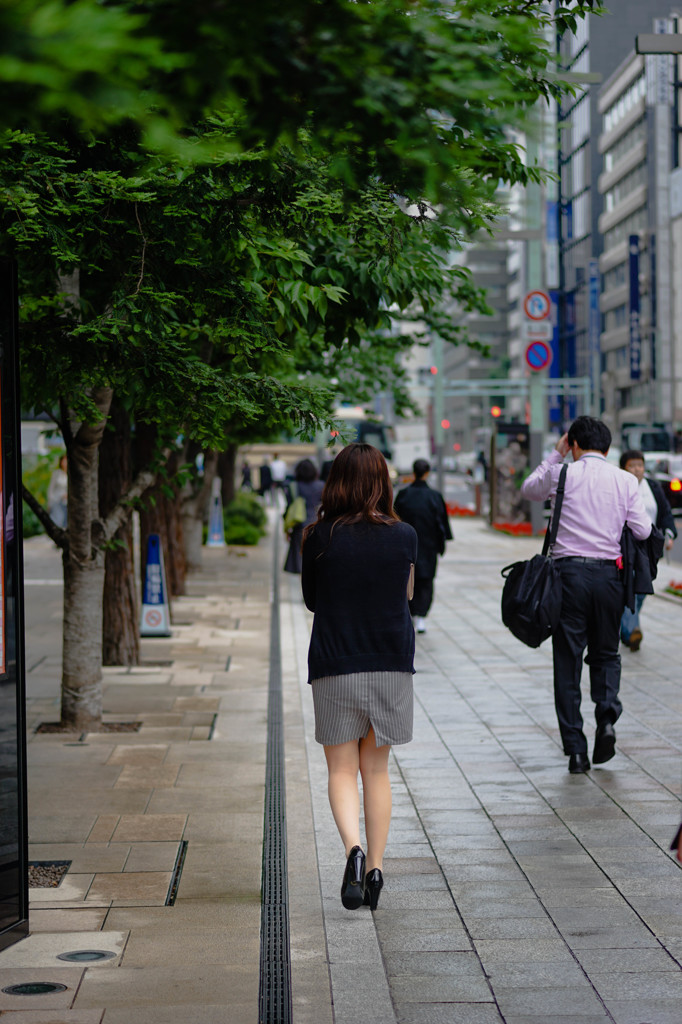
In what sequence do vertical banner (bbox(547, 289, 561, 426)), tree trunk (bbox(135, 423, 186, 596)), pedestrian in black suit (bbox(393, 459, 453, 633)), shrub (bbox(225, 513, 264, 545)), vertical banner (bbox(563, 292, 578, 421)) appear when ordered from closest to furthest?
1. tree trunk (bbox(135, 423, 186, 596))
2. pedestrian in black suit (bbox(393, 459, 453, 633))
3. shrub (bbox(225, 513, 264, 545))
4. vertical banner (bbox(563, 292, 578, 421))
5. vertical banner (bbox(547, 289, 561, 426))

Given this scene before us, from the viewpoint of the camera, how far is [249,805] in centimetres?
697

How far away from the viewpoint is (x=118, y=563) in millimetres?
11273

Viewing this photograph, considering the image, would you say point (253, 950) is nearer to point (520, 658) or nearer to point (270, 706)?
point (270, 706)

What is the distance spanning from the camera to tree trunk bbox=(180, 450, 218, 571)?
20734mm

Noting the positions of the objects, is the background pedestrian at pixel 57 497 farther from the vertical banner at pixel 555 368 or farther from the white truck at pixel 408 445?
the vertical banner at pixel 555 368

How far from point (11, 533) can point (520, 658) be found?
837 centimetres

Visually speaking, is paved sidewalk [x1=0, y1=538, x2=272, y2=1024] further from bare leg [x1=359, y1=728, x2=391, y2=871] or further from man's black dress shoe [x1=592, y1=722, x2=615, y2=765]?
man's black dress shoe [x1=592, y1=722, x2=615, y2=765]

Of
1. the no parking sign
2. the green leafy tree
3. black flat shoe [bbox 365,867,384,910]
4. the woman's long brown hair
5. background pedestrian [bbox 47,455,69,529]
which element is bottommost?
black flat shoe [bbox 365,867,384,910]

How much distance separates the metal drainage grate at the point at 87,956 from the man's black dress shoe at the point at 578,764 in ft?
11.4

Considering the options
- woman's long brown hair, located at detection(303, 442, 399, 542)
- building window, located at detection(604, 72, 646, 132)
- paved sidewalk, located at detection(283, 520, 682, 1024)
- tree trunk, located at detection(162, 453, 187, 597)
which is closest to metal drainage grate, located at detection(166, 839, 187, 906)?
paved sidewalk, located at detection(283, 520, 682, 1024)

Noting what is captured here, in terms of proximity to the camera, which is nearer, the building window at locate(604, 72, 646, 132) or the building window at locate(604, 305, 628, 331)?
the building window at locate(604, 72, 646, 132)

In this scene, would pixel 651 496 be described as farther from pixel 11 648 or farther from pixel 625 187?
pixel 625 187

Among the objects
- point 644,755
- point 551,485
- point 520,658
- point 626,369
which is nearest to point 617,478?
point 551,485

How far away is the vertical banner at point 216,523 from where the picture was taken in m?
28.7
